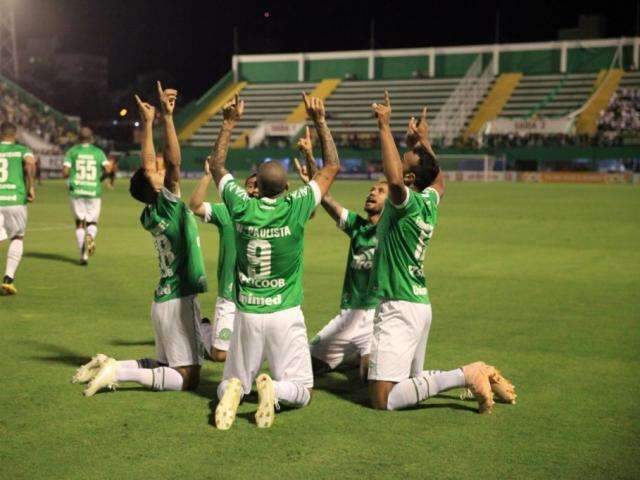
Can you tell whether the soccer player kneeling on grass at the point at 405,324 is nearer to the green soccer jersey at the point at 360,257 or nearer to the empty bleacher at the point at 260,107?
the green soccer jersey at the point at 360,257

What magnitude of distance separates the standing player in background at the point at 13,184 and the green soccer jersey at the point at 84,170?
2.52 meters

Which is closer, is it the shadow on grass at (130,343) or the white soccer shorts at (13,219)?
the shadow on grass at (130,343)

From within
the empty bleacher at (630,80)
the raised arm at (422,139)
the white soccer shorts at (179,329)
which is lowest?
the white soccer shorts at (179,329)

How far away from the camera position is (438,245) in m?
17.7

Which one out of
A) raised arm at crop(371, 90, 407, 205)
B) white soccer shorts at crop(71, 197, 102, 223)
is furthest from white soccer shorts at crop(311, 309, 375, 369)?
white soccer shorts at crop(71, 197, 102, 223)

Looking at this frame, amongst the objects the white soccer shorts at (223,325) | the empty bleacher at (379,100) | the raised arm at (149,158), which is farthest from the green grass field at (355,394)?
the empty bleacher at (379,100)

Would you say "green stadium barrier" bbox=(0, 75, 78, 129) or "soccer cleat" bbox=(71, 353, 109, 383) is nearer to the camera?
"soccer cleat" bbox=(71, 353, 109, 383)

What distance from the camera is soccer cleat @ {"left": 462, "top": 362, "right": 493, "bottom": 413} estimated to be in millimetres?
6109

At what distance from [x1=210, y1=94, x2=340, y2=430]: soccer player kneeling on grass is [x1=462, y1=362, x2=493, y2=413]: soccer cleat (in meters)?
1.18

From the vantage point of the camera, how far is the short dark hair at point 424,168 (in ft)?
21.7

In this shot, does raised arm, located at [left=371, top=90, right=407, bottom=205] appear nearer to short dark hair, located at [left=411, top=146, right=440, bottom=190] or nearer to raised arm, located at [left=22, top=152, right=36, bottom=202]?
short dark hair, located at [left=411, top=146, right=440, bottom=190]

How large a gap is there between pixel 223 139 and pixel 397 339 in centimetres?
188

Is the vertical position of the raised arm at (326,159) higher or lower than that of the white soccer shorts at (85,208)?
higher

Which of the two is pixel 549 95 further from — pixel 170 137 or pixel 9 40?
pixel 170 137
